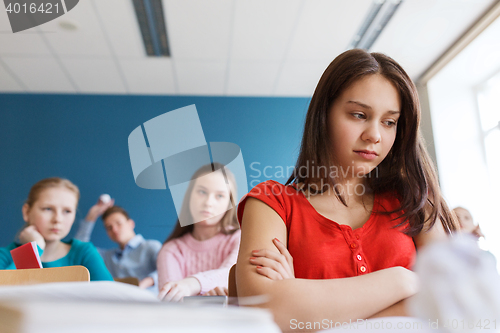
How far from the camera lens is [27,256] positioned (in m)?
1.14

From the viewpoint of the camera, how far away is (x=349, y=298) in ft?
1.88

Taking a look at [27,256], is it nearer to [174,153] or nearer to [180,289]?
[180,289]

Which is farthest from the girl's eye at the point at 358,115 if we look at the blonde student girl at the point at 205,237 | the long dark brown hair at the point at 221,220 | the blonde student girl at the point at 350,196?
the long dark brown hair at the point at 221,220

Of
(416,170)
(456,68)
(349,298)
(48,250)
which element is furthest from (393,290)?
(456,68)

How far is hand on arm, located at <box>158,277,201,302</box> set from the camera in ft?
3.87

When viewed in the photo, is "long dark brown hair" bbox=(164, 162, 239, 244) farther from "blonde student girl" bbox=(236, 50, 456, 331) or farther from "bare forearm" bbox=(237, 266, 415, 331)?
"bare forearm" bbox=(237, 266, 415, 331)

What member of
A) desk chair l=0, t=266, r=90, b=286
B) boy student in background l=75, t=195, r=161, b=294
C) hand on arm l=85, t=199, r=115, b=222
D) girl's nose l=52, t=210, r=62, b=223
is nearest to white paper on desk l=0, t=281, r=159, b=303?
desk chair l=0, t=266, r=90, b=286

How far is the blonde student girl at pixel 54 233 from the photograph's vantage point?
170cm

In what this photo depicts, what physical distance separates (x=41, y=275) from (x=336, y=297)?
0.87 m

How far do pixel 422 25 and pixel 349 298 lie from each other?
2938 mm

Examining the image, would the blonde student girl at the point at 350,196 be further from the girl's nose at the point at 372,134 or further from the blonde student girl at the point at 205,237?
the blonde student girl at the point at 205,237

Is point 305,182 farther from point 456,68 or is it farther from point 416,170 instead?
point 456,68

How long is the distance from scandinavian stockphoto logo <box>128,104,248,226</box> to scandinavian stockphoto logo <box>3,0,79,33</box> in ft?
4.50

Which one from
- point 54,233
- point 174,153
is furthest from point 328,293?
point 174,153
